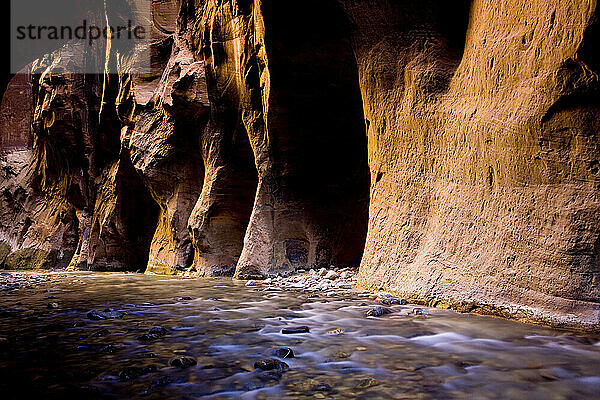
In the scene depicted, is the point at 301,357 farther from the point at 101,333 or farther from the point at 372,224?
the point at 372,224

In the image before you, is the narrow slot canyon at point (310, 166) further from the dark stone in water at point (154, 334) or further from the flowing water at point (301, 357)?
the dark stone in water at point (154, 334)

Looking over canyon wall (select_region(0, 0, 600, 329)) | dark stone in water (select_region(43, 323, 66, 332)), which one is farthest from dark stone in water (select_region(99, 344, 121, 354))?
canyon wall (select_region(0, 0, 600, 329))

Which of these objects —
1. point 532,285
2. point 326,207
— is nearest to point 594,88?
point 532,285

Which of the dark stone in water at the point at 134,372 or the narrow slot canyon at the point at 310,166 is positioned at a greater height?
the narrow slot canyon at the point at 310,166

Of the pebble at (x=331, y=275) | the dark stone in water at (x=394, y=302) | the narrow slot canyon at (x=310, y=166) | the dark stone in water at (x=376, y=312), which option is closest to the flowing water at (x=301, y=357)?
the dark stone in water at (x=376, y=312)

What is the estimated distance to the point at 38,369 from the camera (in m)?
1.92

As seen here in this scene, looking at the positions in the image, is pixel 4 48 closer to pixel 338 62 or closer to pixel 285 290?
pixel 338 62

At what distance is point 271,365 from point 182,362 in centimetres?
40

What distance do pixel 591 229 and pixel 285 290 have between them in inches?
128

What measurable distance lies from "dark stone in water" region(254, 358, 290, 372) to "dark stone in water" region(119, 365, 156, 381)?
0.44 m

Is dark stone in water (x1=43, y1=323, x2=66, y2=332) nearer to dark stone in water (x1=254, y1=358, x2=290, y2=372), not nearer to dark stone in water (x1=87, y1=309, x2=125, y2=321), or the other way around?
dark stone in water (x1=87, y1=309, x2=125, y2=321)

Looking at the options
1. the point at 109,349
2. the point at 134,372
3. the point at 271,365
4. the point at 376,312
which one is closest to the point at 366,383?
the point at 271,365

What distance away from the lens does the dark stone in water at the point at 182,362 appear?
196 centimetres

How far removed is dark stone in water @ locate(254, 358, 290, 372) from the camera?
1.90 m
